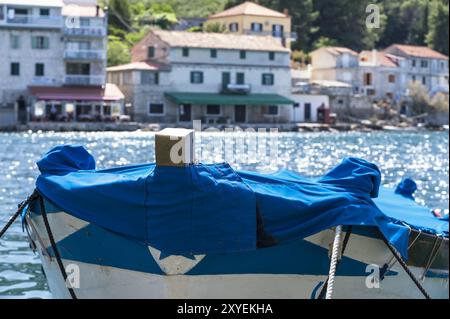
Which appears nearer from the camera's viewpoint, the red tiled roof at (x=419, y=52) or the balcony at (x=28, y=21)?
the balcony at (x=28, y=21)

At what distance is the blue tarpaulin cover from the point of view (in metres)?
8.02

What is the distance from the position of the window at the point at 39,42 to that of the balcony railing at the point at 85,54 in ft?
4.09

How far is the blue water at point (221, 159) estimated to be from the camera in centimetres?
1293

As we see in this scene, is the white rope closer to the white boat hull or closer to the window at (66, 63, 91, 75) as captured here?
the white boat hull

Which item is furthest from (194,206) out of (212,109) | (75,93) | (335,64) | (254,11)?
(254,11)

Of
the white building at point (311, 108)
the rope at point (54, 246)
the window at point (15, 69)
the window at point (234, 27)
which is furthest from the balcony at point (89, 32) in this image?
the rope at point (54, 246)

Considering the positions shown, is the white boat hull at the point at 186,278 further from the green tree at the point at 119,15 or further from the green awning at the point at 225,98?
the green tree at the point at 119,15

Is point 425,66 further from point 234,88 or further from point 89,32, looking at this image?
point 89,32

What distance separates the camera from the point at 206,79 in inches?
2395

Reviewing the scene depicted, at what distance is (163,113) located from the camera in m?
59.5

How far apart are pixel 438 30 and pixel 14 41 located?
149 feet

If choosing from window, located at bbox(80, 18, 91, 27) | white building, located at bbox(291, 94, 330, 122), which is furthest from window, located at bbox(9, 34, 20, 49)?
white building, located at bbox(291, 94, 330, 122)

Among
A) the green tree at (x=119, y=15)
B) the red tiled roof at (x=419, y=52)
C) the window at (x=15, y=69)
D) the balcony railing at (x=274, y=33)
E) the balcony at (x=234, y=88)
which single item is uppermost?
the green tree at (x=119, y=15)

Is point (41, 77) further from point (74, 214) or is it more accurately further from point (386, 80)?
point (74, 214)
